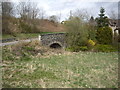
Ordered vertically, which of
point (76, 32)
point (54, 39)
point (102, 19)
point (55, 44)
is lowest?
point (55, 44)

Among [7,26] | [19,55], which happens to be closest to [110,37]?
[19,55]

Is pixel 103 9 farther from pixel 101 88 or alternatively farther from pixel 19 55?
pixel 101 88

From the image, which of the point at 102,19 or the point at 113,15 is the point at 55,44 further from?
the point at 113,15

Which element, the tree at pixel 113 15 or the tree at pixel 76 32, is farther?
the tree at pixel 113 15

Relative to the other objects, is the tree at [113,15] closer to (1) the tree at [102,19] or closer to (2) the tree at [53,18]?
(1) the tree at [102,19]

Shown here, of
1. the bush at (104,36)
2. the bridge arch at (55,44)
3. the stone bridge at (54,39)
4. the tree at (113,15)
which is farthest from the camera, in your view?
the tree at (113,15)

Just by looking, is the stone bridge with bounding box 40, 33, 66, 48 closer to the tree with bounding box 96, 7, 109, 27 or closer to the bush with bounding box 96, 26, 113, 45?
the bush with bounding box 96, 26, 113, 45

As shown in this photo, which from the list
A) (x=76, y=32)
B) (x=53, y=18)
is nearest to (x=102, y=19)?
(x=76, y=32)

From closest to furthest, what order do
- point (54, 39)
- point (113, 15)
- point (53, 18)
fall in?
point (54, 39), point (113, 15), point (53, 18)

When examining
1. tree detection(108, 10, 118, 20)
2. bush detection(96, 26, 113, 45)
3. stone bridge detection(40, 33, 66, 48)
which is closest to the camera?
stone bridge detection(40, 33, 66, 48)

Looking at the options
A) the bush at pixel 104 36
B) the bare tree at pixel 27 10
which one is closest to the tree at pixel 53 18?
the bare tree at pixel 27 10

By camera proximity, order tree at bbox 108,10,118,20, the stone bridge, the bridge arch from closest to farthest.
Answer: the stone bridge, the bridge arch, tree at bbox 108,10,118,20

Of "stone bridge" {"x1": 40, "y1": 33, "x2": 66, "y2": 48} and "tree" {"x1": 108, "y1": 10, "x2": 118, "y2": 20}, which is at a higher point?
"tree" {"x1": 108, "y1": 10, "x2": 118, "y2": 20}

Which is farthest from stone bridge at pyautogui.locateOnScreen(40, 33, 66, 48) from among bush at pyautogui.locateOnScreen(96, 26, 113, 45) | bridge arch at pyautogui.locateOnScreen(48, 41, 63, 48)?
bush at pyautogui.locateOnScreen(96, 26, 113, 45)
